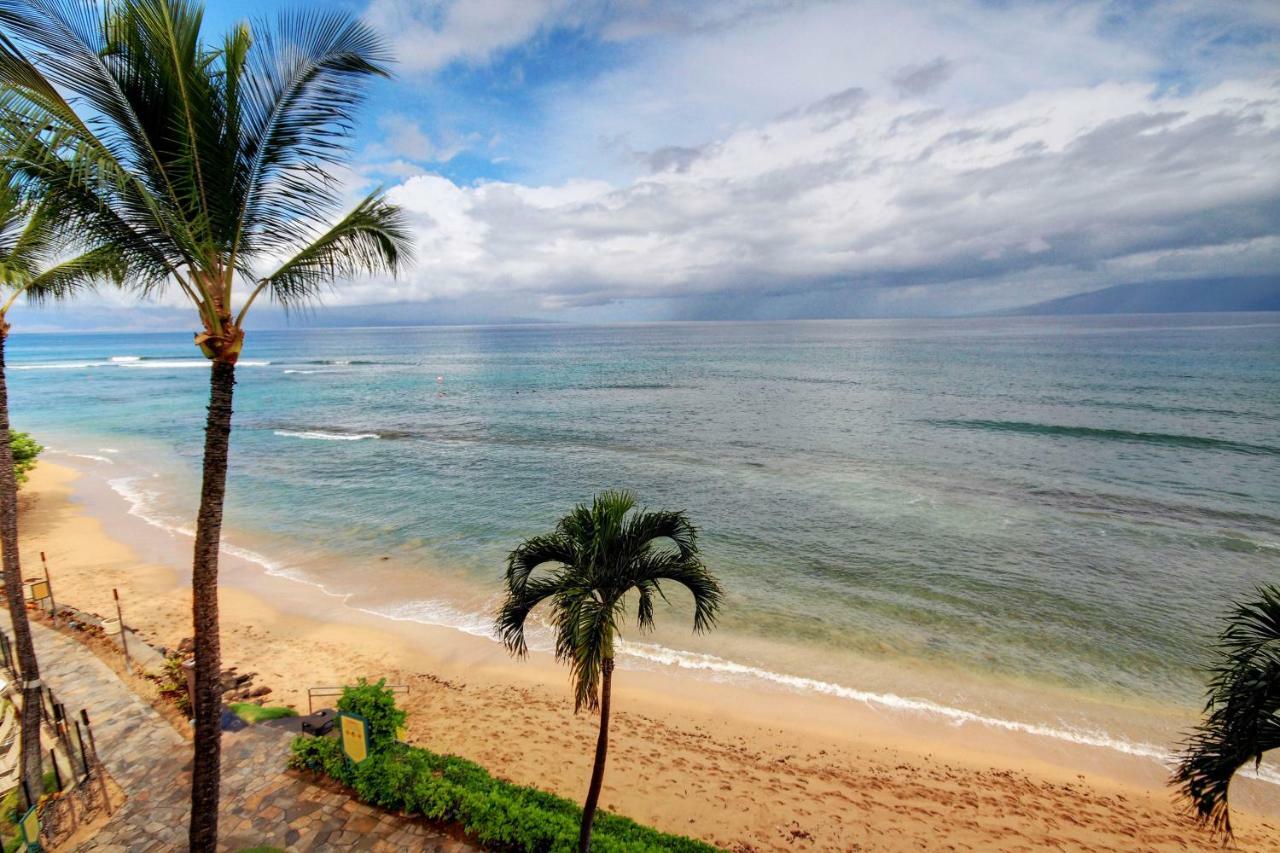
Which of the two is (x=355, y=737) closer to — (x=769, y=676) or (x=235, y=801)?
(x=235, y=801)

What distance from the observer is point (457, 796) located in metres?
8.81

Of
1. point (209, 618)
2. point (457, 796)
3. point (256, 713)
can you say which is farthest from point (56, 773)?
point (457, 796)

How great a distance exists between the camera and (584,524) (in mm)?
7691

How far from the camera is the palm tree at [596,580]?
6.69m

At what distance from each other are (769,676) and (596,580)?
37.2 feet

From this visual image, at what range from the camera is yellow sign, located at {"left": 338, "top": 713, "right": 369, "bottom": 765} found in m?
9.27

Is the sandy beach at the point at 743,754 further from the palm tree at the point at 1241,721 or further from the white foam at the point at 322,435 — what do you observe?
the white foam at the point at 322,435

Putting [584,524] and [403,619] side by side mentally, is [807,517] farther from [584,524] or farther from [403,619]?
[584,524]

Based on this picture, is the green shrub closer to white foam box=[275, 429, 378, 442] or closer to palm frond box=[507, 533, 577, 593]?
palm frond box=[507, 533, 577, 593]

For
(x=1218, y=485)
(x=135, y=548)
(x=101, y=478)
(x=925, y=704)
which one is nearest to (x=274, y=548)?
(x=135, y=548)

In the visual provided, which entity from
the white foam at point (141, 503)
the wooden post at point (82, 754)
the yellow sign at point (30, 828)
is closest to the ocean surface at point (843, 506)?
the white foam at point (141, 503)

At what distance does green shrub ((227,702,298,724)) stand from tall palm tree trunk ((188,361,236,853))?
5264mm

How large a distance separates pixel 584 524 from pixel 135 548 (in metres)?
27.3

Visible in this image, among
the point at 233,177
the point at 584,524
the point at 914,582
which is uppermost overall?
the point at 233,177
